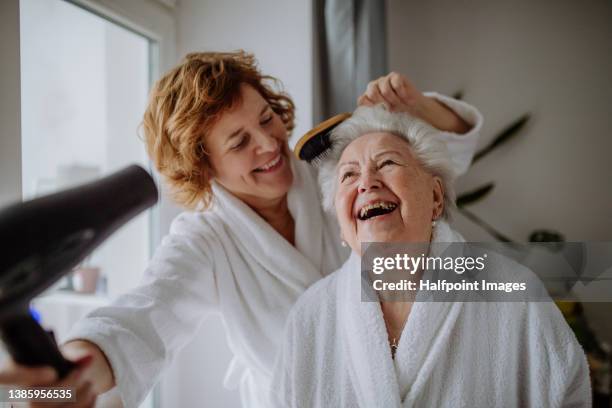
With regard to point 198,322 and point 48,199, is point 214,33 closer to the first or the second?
point 198,322

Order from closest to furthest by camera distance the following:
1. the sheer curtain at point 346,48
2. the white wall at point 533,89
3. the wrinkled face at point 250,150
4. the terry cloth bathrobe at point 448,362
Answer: the terry cloth bathrobe at point 448,362, the wrinkled face at point 250,150, the sheer curtain at point 346,48, the white wall at point 533,89

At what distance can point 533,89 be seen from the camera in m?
1.60

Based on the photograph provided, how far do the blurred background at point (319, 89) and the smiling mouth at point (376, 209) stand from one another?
1.63ft

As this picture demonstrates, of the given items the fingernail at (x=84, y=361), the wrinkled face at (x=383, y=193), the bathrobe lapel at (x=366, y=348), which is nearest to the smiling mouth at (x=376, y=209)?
the wrinkled face at (x=383, y=193)

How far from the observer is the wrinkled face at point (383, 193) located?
0.71 meters

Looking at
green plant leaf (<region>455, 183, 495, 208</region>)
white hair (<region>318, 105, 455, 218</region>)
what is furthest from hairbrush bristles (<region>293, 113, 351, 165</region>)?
green plant leaf (<region>455, 183, 495, 208</region>)

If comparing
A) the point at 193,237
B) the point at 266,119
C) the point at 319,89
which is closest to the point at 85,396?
the point at 193,237

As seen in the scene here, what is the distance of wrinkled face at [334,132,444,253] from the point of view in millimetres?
714

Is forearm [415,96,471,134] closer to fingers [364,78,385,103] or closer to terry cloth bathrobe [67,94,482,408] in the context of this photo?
terry cloth bathrobe [67,94,482,408]

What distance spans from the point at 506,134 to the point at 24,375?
169cm

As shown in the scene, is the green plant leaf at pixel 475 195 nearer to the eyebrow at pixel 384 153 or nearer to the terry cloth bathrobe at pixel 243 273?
the terry cloth bathrobe at pixel 243 273

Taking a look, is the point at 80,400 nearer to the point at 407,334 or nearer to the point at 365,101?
the point at 407,334

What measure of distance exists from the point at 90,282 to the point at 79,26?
2.87 feet

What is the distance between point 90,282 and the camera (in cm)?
144
